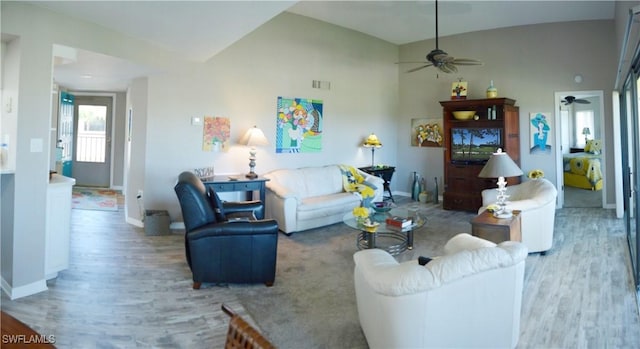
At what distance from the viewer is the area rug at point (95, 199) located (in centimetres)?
668

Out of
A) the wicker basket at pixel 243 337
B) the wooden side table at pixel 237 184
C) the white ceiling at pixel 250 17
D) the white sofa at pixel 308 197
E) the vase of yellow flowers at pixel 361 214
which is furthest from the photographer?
the white sofa at pixel 308 197

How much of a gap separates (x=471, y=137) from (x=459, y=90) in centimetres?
101

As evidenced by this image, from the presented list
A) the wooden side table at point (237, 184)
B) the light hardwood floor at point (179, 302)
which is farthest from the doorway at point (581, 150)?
the wooden side table at point (237, 184)

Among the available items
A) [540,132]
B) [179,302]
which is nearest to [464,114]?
[540,132]

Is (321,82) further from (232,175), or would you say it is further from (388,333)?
(388,333)

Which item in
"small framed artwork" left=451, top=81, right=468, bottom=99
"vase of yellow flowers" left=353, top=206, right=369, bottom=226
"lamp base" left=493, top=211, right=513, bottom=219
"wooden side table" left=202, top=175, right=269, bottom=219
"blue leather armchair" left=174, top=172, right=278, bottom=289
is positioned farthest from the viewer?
"small framed artwork" left=451, top=81, right=468, bottom=99

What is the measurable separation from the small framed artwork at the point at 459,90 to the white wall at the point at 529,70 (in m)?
0.52

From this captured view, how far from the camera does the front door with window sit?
8.70 metres

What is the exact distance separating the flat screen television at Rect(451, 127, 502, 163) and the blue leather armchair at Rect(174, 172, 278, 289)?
16.6 feet

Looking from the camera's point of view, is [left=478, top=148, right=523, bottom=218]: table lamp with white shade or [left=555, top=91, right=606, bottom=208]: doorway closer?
[left=478, top=148, right=523, bottom=218]: table lamp with white shade

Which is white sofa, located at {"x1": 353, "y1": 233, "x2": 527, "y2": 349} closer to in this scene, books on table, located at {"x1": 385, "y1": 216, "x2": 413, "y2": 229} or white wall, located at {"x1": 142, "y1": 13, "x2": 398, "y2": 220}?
books on table, located at {"x1": 385, "y1": 216, "x2": 413, "y2": 229}

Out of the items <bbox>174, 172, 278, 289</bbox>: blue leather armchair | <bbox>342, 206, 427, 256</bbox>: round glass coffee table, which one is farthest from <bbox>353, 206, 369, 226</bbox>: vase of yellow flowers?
<bbox>174, 172, 278, 289</bbox>: blue leather armchair

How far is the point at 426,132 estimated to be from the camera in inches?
323

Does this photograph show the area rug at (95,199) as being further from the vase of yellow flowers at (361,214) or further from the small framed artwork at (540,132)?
the small framed artwork at (540,132)
